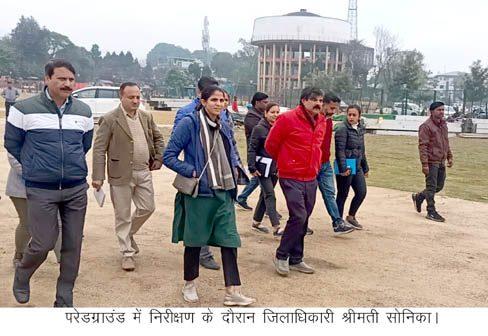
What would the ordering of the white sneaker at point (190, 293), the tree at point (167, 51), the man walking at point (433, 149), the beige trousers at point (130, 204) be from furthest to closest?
the tree at point (167, 51), the man walking at point (433, 149), the beige trousers at point (130, 204), the white sneaker at point (190, 293)

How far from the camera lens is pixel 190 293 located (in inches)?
175

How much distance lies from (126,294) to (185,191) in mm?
984

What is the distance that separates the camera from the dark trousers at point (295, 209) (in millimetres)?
5082

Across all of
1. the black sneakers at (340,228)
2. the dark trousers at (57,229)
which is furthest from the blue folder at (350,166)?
the dark trousers at (57,229)

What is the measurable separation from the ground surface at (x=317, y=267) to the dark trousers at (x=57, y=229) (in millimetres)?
307

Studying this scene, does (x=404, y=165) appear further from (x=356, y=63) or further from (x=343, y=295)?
(x=356, y=63)

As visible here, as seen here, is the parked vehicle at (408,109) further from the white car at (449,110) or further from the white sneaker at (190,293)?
the white sneaker at (190,293)

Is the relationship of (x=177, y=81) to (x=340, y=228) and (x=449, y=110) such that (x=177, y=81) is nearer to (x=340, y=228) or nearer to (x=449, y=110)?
(x=449, y=110)

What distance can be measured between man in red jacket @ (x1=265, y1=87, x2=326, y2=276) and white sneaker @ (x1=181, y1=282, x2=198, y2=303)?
97cm

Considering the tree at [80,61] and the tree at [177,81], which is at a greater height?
the tree at [80,61]

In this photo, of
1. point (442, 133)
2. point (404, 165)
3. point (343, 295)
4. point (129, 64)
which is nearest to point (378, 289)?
point (343, 295)

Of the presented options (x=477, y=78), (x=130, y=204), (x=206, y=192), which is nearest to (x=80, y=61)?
(x=477, y=78)

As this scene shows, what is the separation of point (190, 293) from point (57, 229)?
1106 millimetres

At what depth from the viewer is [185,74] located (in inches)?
2943
